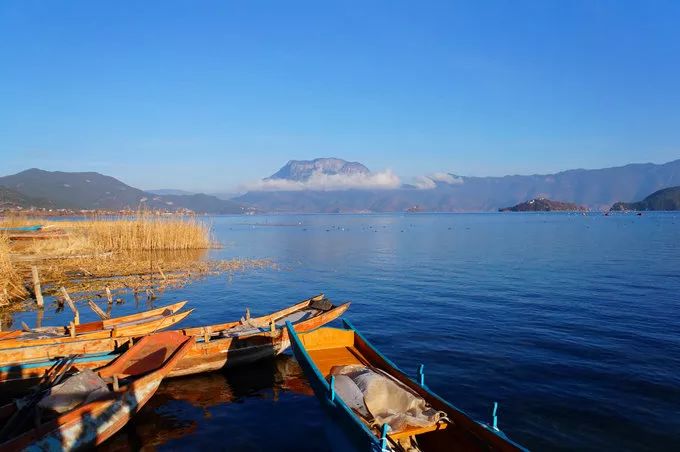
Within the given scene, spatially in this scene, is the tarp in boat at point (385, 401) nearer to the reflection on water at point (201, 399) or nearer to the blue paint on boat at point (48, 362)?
the reflection on water at point (201, 399)

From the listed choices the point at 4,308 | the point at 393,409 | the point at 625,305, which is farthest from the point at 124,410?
the point at 625,305

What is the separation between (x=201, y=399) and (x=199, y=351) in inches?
57.3

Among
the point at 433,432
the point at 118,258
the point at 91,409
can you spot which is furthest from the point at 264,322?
the point at 118,258

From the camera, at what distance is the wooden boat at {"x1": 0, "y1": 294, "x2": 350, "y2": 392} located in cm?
1113

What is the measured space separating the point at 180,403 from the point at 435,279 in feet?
72.7

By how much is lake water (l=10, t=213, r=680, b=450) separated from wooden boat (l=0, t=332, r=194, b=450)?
0.96 meters

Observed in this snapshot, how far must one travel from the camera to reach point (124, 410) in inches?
363

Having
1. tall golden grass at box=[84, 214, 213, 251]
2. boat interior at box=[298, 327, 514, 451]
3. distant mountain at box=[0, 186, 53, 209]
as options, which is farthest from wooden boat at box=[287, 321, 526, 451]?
distant mountain at box=[0, 186, 53, 209]

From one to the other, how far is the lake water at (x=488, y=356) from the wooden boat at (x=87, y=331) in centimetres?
282

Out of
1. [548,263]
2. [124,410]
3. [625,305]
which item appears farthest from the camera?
[548,263]

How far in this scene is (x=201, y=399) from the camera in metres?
11.8

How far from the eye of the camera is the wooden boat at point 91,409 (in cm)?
773

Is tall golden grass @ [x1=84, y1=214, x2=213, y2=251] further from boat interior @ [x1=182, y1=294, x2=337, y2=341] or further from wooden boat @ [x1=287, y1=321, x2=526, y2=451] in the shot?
wooden boat @ [x1=287, y1=321, x2=526, y2=451]

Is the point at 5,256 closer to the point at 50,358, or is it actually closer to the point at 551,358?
the point at 50,358
